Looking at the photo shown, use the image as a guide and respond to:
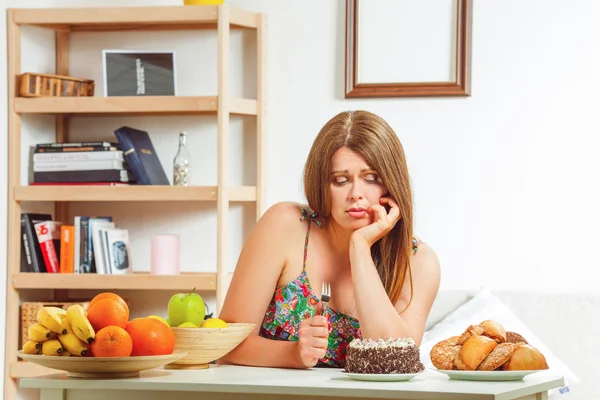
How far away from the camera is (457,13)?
3.50 meters

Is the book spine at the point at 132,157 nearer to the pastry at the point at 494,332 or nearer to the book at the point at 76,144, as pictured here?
the book at the point at 76,144

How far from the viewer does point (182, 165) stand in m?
3.65

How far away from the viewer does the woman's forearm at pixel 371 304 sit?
1913mm

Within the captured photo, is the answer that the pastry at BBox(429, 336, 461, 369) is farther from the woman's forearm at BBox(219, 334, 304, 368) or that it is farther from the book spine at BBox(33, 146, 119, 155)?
the book spine at BBox(33, 146, 119, 155)

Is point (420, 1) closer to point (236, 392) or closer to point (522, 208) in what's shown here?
point (522, 208)

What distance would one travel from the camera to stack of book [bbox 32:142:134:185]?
11.8 ft

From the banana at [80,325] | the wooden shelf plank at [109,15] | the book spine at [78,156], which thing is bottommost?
the banana at [80,325]

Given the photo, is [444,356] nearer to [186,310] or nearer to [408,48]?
[186,310]

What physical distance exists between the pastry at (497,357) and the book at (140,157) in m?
2.21

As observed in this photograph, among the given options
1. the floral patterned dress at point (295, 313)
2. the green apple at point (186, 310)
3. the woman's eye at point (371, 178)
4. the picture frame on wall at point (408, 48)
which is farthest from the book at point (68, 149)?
the green apple at point (186, 310)

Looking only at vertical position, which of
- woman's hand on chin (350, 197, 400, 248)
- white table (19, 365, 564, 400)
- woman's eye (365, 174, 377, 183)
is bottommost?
white table (19, 365, 564, 400)

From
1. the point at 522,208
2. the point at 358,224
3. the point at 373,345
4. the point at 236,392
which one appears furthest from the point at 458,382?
the point at 522,208

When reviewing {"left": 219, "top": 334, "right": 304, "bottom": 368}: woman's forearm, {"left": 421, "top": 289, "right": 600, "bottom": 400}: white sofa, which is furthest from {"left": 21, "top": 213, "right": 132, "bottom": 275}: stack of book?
{"left": 219, "top": 334, "right": 304, "bottom": 368}: woman's forearm

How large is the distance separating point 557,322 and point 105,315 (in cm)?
197
